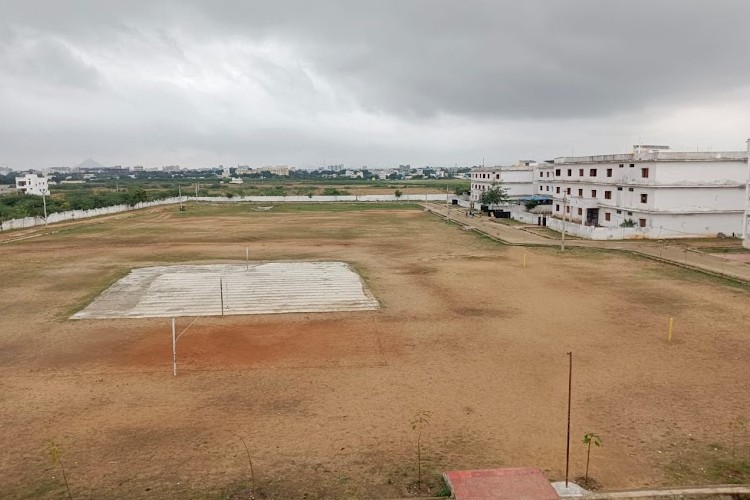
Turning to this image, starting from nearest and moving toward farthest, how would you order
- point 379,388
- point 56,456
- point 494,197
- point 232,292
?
point 56,456 < point 379,388 < point 232,292 < point 494,197

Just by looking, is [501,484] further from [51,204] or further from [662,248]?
[51,204]

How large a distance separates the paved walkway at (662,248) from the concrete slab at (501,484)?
24.2m

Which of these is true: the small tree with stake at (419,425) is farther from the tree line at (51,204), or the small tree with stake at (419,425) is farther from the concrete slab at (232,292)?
the tree line at (51,204)

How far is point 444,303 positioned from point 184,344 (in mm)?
11462

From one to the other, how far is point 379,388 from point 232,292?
13969mm

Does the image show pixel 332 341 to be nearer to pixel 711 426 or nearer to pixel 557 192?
pixel 711 426

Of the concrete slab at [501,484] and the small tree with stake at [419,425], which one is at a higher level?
the concrete slab at [501,484]

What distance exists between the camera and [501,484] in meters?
10.0

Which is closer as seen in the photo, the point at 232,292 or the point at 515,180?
the point at 232,292

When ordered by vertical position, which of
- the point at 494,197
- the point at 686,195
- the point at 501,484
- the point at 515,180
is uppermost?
the point at 515,180

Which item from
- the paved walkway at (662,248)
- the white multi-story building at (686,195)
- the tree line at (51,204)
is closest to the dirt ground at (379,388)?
the paved walkway at (662,248)

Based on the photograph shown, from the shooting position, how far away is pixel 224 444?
12.0 m

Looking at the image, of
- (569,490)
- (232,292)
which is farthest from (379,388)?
(232,292)

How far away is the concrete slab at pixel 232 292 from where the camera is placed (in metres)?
23.9
